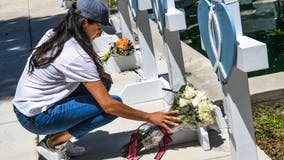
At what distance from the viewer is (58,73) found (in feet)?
12.4

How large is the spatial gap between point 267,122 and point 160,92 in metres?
1.21

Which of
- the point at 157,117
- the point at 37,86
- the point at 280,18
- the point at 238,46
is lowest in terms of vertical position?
the point at 280,18

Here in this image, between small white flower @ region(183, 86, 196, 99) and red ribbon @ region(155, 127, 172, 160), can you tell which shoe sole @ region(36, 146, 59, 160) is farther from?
small white flower @ region(183, 86, 196, 99)

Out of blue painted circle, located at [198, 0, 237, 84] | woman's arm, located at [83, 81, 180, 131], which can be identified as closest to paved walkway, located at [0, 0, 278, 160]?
woman's arm, located at [83, 81, 180, 131]

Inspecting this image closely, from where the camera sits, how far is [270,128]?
433 centimetres

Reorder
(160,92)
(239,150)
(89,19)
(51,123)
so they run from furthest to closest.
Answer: (160,92), (51,123), (89,19), (239,150)

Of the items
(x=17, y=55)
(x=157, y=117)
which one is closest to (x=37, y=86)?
(x=157, y=117)

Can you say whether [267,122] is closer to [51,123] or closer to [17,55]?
[51,123]

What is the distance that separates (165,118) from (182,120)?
166 millimetres

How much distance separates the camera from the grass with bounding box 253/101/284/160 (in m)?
4.02

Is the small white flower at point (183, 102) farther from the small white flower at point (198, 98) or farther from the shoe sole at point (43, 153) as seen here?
the shoe sole at point (43, 153)

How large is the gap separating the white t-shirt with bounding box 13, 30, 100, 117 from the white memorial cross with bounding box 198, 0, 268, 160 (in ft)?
2.51

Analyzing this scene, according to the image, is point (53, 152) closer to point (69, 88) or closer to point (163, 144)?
point (69, 88)

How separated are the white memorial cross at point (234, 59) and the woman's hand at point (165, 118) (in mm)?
549
